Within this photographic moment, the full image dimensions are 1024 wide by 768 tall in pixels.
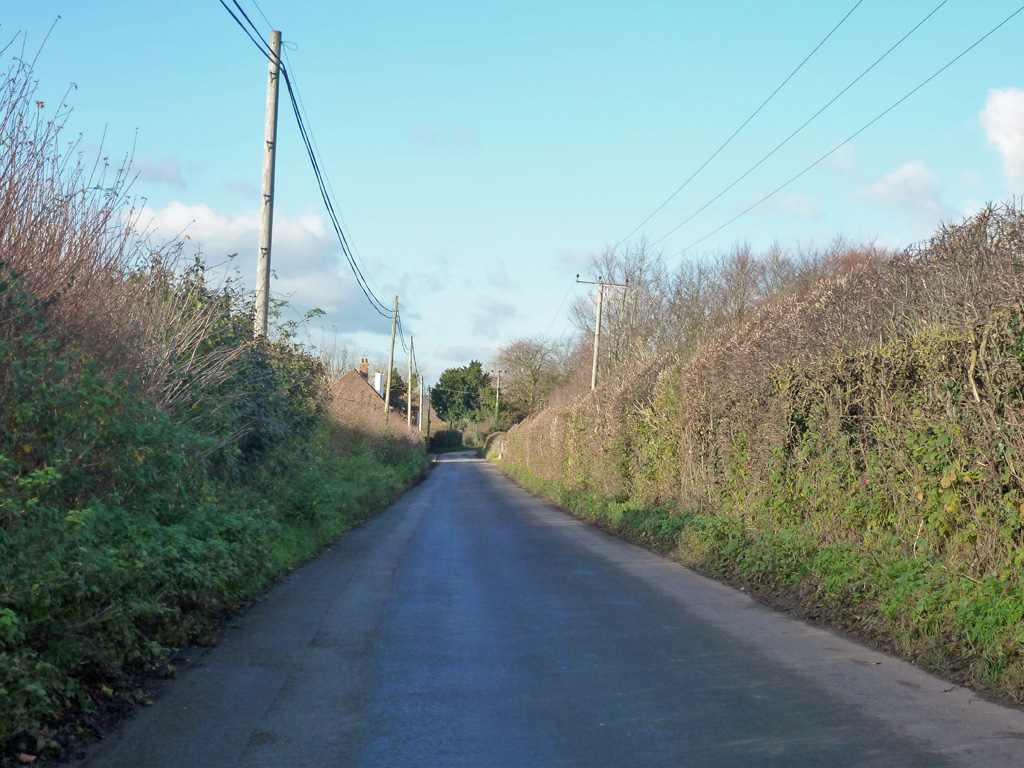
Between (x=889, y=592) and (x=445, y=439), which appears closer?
(x=889, y=592)

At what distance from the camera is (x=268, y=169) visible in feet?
50.0

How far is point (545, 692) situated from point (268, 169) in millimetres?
11729

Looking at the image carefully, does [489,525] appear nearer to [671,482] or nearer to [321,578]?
[671,482]

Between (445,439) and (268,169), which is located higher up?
(268,169)

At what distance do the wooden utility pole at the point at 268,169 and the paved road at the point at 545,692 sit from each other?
6183mm

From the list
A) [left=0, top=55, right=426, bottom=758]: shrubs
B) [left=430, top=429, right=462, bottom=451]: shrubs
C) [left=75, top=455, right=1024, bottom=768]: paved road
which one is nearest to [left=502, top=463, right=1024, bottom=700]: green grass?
[left=75, top=455, right=1024, bottom=768]: paved road

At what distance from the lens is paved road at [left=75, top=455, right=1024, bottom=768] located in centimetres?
493

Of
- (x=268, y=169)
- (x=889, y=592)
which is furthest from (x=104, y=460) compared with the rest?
(x=268, y=169)

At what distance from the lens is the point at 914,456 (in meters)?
8.67

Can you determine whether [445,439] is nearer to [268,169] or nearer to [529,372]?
[529,372]

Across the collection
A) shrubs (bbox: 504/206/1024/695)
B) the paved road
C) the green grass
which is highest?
shrubs (bbox: 504/206/1024/695)

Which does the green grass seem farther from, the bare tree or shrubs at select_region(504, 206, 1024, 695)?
the bare tree

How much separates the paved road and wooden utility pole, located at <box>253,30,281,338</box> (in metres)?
6.18

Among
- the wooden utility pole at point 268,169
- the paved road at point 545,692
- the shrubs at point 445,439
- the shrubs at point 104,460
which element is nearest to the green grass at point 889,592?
the paved road at point 545,692
